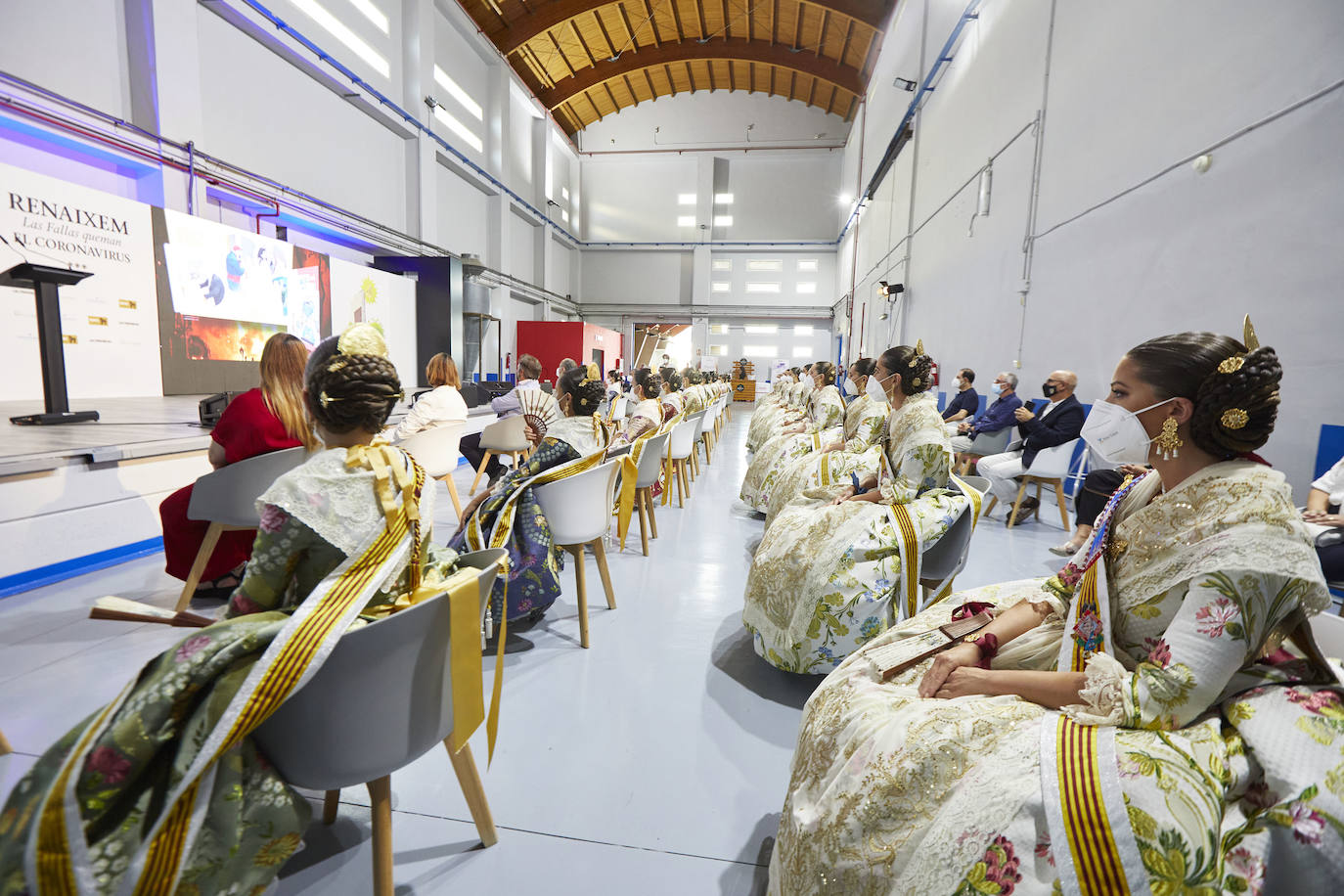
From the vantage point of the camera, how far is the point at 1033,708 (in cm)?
96

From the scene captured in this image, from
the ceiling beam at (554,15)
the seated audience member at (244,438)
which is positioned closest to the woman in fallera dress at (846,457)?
the seated audience member at (244,438)

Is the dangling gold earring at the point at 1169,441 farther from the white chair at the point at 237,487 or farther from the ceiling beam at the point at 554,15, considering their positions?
the ceiling beam at the point at 554,15

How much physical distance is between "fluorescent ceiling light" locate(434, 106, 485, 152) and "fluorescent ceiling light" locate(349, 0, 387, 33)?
143 cm

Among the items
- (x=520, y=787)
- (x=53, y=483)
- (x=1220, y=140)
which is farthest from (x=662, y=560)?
(x=1220, y=140)

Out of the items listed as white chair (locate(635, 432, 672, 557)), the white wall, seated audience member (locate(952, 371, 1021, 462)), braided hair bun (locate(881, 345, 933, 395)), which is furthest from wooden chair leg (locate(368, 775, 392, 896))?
seated audience member (locate(952, 371, 1021, 462))

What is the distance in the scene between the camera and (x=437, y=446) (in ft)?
11.3

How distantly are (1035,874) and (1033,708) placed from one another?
0.87ft

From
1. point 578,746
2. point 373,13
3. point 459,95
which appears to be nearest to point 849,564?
point 578,746

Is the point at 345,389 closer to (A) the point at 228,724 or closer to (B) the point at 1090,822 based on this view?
(A) the point at 228,724

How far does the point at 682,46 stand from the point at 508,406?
47.7ft

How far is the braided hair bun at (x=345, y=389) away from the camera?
111 centimetres

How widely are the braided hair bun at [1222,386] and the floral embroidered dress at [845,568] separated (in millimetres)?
975

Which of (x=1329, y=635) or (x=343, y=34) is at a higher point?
(x=343, y=34)

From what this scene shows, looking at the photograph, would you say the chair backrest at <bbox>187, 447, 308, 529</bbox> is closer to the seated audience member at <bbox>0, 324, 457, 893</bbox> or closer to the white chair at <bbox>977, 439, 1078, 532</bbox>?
the seated audience member at <bbox>0, 324, 457, 893</bbox>
